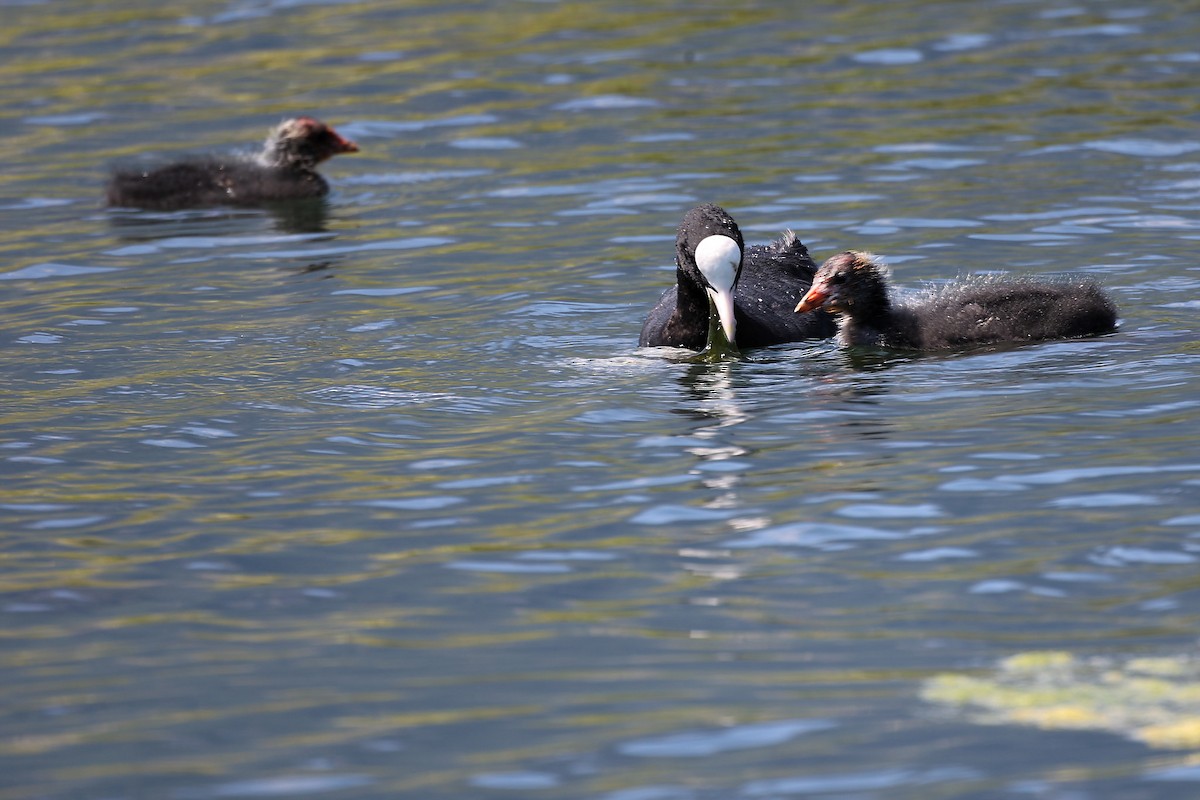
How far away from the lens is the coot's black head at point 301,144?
14.5 metres

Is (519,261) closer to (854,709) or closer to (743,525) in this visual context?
(743,525)

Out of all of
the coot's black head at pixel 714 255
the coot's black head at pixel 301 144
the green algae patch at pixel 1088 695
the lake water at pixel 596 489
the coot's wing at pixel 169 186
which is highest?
the coot's black head at pixel 301 144

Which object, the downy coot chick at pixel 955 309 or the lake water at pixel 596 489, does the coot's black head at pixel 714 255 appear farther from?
the downy coot chick at pixel 955 309

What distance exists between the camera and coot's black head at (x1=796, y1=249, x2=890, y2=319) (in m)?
8.96

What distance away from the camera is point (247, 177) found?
14203 mm

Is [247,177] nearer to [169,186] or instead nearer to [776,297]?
[169,186]

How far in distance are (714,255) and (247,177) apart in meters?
6.68

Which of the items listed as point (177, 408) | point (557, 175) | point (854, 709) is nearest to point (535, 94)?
point (557, 175)

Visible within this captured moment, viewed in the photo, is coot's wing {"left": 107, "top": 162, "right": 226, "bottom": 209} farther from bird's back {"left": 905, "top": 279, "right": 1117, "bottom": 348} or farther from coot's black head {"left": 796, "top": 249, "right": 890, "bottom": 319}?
bird's back {"left": 905, "top": 279, "right": 1117, "bottom": 348}

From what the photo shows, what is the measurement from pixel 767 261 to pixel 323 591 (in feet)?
15.5

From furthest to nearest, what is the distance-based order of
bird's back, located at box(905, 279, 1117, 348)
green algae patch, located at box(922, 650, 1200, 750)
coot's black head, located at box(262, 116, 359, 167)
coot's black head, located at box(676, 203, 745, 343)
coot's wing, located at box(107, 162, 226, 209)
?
coot's black head, located at box(262, 116, 359, 167) → coot's wing, located at box(107, 162, 226, 209) → bird's back, located at box(905, 279, 1117, 348) → coot's black head, located at box(676, 203, 745, 343) → green algae patch, located at box(922, 650, 1200, 750)

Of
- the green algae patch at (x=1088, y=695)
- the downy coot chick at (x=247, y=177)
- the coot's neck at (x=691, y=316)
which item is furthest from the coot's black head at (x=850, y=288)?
the downy coot chick at (x=247, y=177)

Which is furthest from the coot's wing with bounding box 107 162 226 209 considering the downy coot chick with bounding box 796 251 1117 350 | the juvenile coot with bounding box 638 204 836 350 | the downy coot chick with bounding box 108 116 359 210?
the downy coot chick with bounding box 796 251 1117 350

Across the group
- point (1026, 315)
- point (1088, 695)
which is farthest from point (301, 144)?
point (1088, 695)
